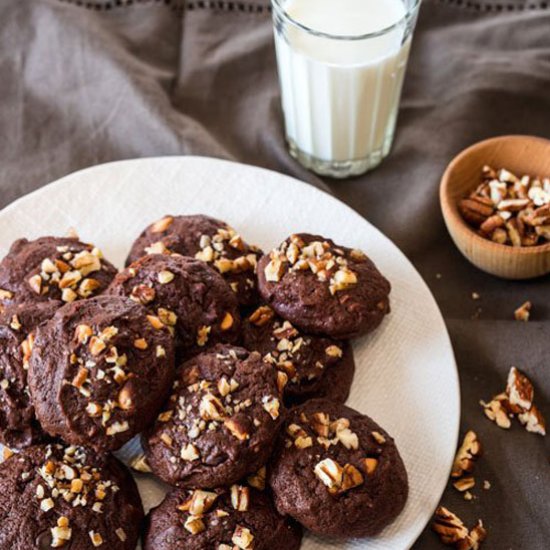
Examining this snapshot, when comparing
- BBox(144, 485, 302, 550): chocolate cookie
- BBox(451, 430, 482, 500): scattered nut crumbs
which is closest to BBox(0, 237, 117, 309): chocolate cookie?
BBox(144, 485, 302, 550): chocolate cookie

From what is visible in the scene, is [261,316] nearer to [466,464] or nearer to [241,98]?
[466,464]

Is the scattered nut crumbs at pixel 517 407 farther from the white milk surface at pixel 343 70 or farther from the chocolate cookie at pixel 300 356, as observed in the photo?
the white milk surface at pixel 343 70

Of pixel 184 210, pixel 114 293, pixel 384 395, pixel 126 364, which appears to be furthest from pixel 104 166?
pixel 384 395

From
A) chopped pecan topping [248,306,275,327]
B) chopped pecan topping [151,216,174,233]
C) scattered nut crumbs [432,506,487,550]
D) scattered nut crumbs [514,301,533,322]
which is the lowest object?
scattered nut crumbs [432,506,487,550]

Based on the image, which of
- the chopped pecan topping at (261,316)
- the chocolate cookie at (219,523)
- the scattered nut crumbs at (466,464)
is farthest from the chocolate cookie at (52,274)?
the scattered nut crumbs at (466,464)

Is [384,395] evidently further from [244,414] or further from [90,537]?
[90,537]

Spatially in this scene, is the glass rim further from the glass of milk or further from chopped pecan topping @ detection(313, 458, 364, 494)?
chopped pecan topping @ detection(313, 458, 364, 494)
